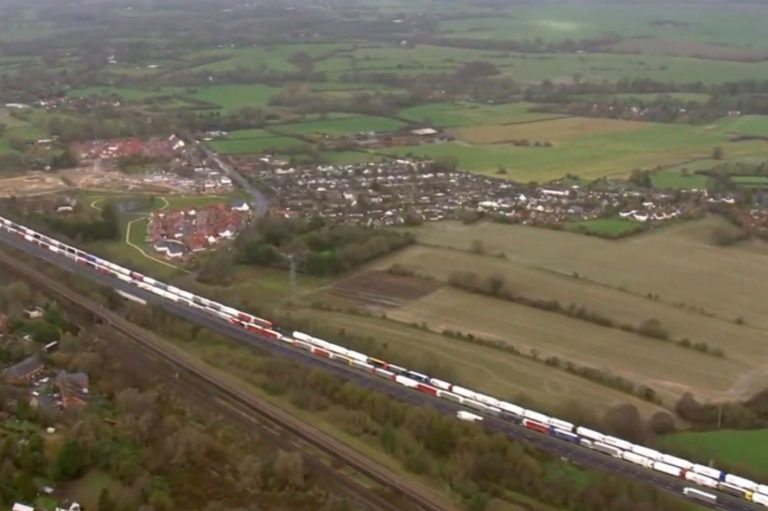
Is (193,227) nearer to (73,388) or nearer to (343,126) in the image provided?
(73,388)

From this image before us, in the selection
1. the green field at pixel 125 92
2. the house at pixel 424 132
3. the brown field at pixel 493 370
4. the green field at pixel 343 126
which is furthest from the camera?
the green field at pixel 125 92

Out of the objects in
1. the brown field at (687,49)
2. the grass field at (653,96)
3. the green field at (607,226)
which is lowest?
the green field at (607,226)

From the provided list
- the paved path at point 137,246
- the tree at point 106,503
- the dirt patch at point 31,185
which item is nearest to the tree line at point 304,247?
the paved path at point 137,246

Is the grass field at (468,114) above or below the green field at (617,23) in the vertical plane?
below

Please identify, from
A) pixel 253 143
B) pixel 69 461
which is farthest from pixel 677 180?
pixel 69 461

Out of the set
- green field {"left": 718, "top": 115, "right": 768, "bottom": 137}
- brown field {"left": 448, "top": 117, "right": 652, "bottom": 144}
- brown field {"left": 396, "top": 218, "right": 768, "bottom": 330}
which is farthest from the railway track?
A: green field {"left": 718, "top": 115, "right": 768, "bottom": 137}

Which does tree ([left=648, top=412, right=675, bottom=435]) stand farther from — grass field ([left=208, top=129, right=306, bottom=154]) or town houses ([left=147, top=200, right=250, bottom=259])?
grass field ([left=208, top=129, right=306, bottom=154])

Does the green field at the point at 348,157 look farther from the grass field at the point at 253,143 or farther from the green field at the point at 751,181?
the green field at the point at 751,181
